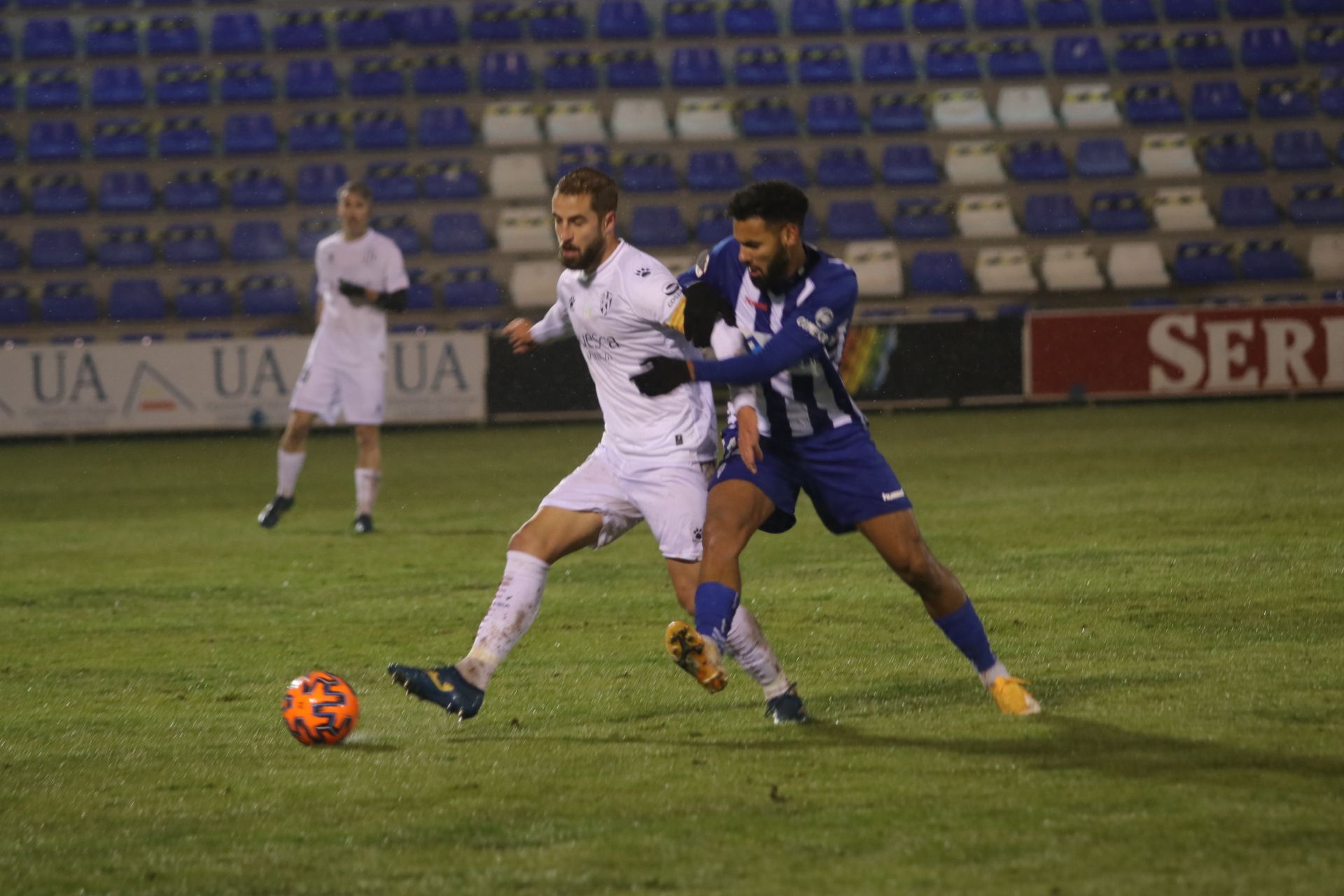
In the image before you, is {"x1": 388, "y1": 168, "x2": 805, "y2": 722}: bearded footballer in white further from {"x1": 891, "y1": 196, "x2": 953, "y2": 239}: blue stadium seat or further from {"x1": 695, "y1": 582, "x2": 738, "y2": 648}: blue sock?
{"x1": 891, "y1": 196, "x2": 953, "y2": 239}: blue stadium seat

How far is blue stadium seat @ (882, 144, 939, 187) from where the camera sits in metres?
23.7

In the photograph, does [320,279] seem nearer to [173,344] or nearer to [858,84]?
[173,344]

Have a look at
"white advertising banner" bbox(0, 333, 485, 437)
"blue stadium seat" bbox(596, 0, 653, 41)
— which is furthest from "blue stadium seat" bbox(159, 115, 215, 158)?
"blue stadium seat" bbox(596, 0, 653, 41)

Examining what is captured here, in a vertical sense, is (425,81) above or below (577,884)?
above

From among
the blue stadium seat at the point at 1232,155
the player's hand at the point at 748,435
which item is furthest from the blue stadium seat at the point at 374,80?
the player's hand at the point at 748,435

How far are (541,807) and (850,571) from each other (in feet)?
15.6

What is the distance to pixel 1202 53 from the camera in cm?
2491

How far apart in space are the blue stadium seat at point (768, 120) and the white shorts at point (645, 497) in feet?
61.3

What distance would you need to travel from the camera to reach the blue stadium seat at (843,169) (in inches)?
925

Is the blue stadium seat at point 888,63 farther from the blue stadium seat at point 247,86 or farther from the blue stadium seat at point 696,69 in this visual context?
the blue stadium seat at point 247,86

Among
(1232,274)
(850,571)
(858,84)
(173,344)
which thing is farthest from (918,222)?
(850,571)

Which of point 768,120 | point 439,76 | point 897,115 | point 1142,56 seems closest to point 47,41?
point 439,76

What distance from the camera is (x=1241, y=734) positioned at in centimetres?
507

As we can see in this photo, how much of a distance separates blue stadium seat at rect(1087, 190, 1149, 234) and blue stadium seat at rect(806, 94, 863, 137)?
3519 millimetres
